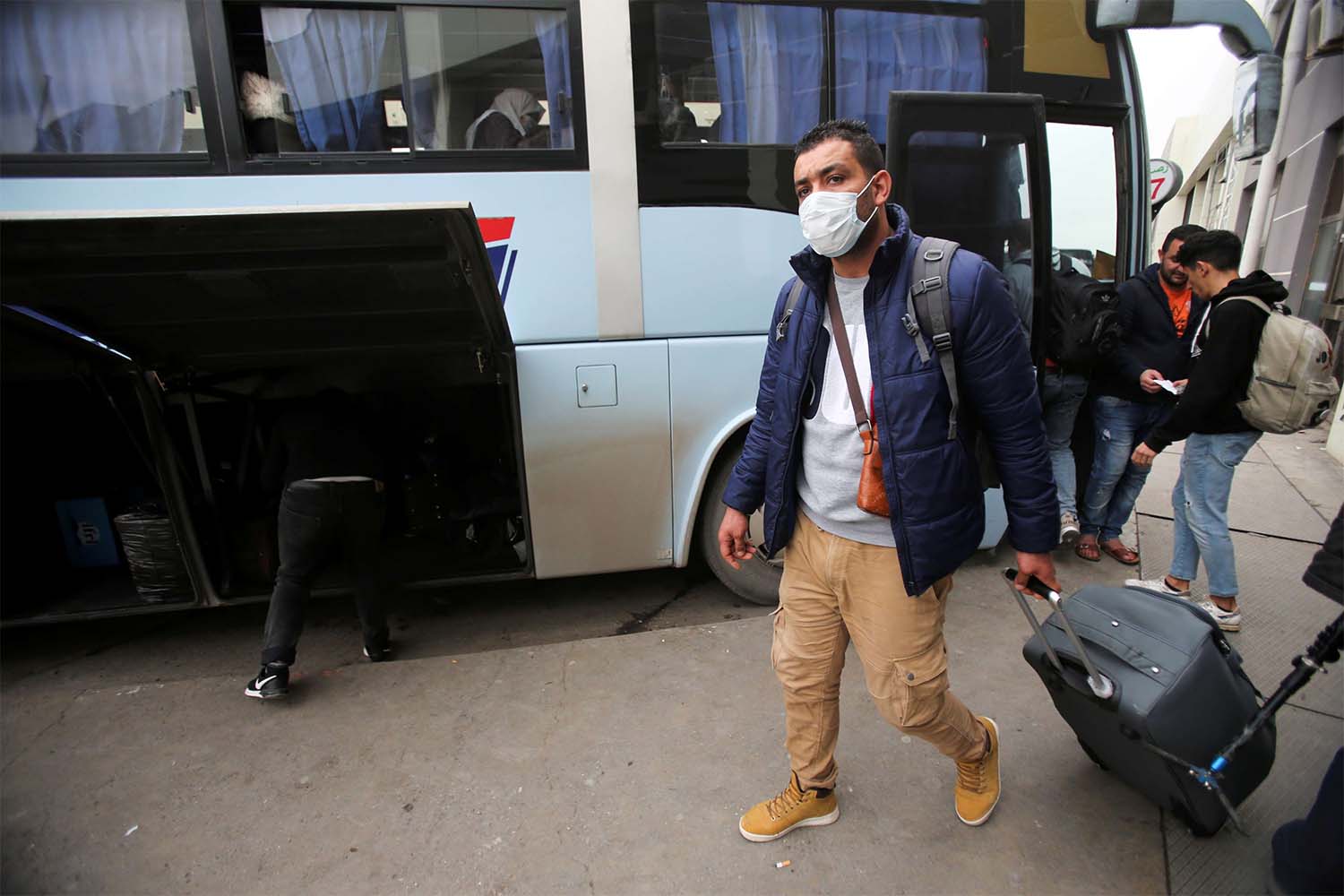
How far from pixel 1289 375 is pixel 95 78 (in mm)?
4806

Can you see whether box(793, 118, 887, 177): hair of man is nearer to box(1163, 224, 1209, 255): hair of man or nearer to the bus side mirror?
box(1163, 224, 1209, 255): hair of man

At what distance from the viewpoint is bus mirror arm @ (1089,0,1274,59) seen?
11.8ft

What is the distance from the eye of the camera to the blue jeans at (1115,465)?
3.99 meters

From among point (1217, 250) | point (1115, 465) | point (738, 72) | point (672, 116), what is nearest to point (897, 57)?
point (738, 72)

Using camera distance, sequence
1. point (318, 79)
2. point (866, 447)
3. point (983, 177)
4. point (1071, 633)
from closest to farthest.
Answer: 1. point (866, 447)
2. point (1071, 633)
3. point (318, 79)
4. point (983, 177)

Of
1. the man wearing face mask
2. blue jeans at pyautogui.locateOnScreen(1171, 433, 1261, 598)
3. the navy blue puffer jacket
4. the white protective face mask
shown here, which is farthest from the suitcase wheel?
the white protective face mask

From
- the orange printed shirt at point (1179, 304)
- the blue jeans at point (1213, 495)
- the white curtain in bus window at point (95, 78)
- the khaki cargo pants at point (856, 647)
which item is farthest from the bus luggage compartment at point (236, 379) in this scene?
the orange printed shirt at point (1179, 304)

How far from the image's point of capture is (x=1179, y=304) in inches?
153

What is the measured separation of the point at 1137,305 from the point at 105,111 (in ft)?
15.7

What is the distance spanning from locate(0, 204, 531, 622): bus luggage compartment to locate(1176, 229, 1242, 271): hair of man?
117 inches

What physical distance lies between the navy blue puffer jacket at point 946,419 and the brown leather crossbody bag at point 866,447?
40 mm

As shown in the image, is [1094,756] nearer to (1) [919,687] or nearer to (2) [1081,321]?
(1) [919,687]

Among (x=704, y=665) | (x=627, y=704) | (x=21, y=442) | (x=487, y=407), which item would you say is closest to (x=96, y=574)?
(x=21, y=442)

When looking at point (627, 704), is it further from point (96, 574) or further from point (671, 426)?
point (96, 574)
